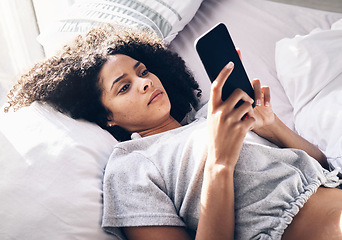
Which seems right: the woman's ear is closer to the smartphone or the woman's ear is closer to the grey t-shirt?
the grey t-shirt

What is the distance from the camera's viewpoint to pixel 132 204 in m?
0.85

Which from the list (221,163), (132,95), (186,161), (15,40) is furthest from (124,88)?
(15,40)

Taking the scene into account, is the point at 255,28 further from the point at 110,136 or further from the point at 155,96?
the point at 110,136

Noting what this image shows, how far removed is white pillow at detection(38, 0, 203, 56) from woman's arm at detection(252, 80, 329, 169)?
62 centimetres

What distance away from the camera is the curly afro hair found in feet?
3.60

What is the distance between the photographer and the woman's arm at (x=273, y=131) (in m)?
0.98

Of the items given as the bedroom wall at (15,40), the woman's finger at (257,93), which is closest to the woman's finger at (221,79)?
the woman's finger at (257,93)

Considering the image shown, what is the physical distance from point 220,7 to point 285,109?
611mm

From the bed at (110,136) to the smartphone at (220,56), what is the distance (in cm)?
39

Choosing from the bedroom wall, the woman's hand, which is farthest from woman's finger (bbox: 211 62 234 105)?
the bedroom wall

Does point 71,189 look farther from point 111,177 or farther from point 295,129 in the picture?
point 295,129

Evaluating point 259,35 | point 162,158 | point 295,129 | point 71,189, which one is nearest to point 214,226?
point 162,158

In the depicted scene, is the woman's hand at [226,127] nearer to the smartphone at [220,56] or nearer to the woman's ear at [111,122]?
the smartphone at [220,56]

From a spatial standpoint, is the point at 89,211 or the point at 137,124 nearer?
the point at 89,211
